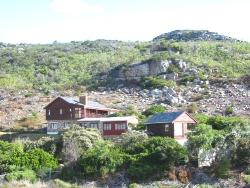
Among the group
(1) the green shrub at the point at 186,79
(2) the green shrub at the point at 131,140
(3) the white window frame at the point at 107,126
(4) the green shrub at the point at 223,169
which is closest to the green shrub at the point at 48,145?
(2) the green shrub at the point at 131,140

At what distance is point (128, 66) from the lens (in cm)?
11462

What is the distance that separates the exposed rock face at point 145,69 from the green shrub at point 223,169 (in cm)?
5969

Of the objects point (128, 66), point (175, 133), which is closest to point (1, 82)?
point (128, 66)

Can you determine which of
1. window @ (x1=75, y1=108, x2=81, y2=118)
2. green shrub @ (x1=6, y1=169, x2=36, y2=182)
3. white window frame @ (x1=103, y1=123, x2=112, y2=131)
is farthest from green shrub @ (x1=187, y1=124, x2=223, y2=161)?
window @ (x1=75, y1=108, x2=81, y2=118)

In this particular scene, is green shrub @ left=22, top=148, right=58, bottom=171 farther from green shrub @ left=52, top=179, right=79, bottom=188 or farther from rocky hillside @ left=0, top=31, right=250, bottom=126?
rocky hillside @ left=0, top=31, right=250, bottom=126

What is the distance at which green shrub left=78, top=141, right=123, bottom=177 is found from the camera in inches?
1963

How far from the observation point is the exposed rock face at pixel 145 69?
361ft

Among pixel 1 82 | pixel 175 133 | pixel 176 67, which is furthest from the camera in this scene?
pixel 1 82

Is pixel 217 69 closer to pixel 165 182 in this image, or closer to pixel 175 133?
pixel 175 133

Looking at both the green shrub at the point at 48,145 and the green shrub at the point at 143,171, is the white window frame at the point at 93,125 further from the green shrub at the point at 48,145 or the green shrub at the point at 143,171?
the green shrub at the point at 143,171

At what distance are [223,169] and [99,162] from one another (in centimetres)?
1084

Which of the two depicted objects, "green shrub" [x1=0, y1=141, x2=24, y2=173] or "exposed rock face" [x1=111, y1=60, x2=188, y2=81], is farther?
"exposed rock face" [x1=111, y1=60, x2=188, y2=81]

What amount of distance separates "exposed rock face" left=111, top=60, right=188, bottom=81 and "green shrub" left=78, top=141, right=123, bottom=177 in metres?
57.9

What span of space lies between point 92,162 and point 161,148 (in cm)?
635
